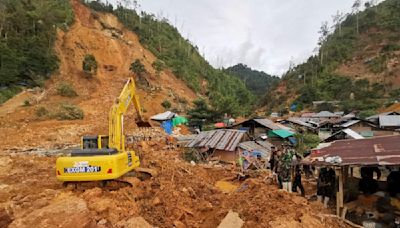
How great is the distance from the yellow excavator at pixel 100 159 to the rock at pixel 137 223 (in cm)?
119

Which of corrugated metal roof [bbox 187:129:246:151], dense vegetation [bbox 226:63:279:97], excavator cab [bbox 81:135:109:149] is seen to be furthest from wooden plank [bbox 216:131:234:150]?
dense vegetation [bbox 226:63:279:97]

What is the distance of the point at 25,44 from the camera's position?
1238 inches

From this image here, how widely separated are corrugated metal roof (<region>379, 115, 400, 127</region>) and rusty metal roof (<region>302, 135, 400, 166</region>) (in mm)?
24471

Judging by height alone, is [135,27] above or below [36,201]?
above

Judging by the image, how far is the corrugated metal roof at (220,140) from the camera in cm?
1930

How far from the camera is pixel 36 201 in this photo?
→ 765cm

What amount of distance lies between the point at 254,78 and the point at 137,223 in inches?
4818

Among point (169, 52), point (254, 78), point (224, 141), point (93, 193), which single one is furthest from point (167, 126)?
point (254, 78)

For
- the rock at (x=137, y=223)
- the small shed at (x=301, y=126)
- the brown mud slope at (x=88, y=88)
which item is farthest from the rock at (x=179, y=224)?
the small shed at (x=301, y=126)

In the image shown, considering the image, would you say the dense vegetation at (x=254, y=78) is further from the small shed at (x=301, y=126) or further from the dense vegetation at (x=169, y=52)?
the small shed at (x=301, y=126)

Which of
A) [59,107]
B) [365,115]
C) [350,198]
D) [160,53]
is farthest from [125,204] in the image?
[160,53]

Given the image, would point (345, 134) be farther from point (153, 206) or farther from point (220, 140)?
point (153, 206)

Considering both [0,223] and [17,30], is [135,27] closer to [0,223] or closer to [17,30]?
[17,30]

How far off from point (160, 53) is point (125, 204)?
162ft
